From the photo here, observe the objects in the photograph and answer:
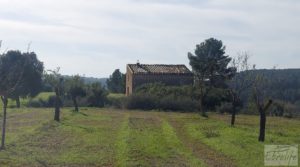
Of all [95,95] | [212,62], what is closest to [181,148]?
[95,95]

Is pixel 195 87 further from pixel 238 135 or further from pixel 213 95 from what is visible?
pixel 238 135

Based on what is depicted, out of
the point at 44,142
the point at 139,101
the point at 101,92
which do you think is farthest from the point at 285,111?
the point at 44,142

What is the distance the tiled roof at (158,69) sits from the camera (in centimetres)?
7056

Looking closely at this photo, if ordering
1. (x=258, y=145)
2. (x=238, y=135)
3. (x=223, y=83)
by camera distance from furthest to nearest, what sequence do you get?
(x=223, y=83)
(x=238, y=135)
(x=258, y=145)

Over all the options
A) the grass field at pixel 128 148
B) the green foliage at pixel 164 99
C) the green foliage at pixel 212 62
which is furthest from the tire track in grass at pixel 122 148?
the green foliage at pixel 212 62

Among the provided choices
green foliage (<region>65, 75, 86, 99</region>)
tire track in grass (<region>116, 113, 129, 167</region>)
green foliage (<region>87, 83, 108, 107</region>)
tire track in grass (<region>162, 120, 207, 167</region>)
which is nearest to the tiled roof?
green foliage (<region>87, 83, 108, 107</region>)

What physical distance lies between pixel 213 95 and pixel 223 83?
6975 mm

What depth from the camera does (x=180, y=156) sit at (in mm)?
18547

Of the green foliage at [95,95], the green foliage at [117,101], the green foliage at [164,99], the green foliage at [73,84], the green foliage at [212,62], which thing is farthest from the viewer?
the green foliage at [212,62]

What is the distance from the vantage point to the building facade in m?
69.2

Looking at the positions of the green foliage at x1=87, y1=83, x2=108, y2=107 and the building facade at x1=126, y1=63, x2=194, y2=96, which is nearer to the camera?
the green foliage at x1=87, y1=83, x2=108, y2=107

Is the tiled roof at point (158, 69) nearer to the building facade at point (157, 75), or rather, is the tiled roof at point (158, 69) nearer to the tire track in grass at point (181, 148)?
the building facade at point (157, 75)

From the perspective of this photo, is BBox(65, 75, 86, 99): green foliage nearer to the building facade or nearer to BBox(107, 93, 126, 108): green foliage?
BBox(107, 93, 126, 108): green foliage

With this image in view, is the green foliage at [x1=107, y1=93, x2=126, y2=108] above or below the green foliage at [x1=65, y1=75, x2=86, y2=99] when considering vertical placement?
below
